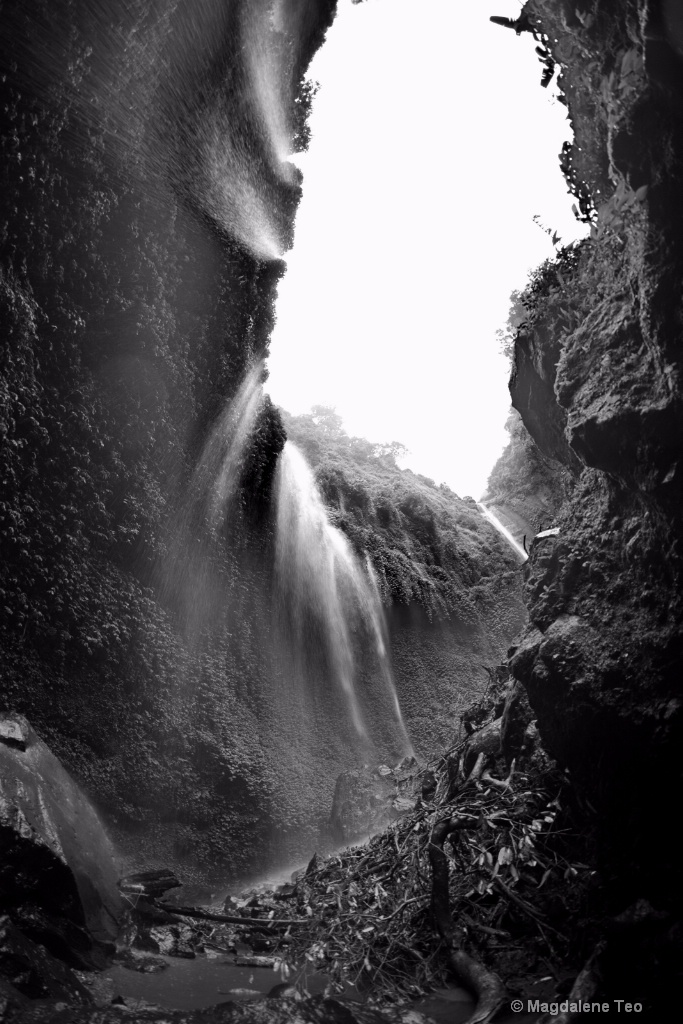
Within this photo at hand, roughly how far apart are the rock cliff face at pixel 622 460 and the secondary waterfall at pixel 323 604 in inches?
319

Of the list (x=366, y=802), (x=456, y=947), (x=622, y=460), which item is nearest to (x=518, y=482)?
(x=366, y=802)

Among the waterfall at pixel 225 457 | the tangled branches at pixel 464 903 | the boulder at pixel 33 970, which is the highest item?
the waterfall at pixel 225 457

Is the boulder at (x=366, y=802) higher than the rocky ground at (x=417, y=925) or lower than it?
lower

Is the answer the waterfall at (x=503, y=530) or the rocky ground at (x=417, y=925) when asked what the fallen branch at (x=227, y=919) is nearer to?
the rocky ground at (x=417, y=925)

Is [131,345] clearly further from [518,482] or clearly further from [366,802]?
[518,482]

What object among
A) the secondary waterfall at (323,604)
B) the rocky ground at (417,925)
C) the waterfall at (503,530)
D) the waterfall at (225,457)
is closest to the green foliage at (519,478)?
the waterfall at (503,530)

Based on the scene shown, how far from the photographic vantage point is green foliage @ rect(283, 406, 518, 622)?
16.6 meters

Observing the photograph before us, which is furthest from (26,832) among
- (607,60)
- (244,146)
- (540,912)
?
(244,146)

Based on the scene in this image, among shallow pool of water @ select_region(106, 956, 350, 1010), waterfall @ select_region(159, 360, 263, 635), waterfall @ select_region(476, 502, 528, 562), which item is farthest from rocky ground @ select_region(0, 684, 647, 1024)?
waterfall @ select_region(476, 502, 528, 562)

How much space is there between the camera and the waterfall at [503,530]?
20.2 m

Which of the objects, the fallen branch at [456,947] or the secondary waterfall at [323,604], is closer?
the fallen branch at [456,947]

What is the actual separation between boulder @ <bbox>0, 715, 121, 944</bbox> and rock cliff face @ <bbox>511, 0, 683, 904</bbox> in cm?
515

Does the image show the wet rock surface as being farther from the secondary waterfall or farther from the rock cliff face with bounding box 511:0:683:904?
the secondary waterfall

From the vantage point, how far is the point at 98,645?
805 cm
